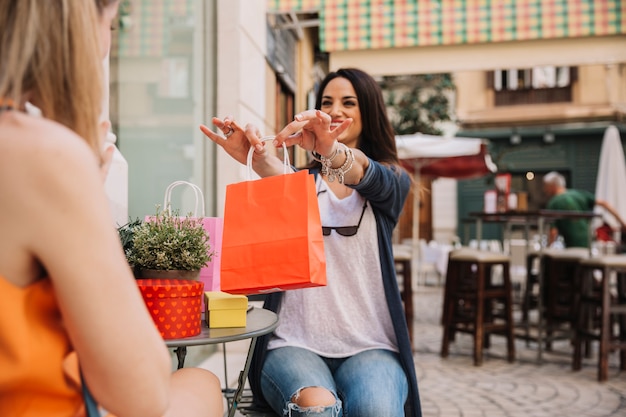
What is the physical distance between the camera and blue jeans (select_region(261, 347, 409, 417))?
1.82m

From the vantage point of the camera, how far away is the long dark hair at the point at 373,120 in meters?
2.46

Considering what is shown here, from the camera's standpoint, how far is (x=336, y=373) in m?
2.06

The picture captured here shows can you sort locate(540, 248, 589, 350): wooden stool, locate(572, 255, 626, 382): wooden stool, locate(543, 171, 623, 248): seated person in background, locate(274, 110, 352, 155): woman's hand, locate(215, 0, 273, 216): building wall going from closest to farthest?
locate(274, 110, 352, 155): woman's hand, locate(215, 0, 273, 216): building wall, locate(572, 255, 626, 382): wooden stool, locate(540, 248, 589, 350): wooden stool, locate(543, 171, 623, 248): seated person in background

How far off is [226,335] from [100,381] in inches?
26.6

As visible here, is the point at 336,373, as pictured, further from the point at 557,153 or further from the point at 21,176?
the point at 557,153

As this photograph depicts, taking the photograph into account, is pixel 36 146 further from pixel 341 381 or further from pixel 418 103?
pixel 418 103

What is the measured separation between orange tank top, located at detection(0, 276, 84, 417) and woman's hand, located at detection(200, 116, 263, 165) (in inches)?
45.3

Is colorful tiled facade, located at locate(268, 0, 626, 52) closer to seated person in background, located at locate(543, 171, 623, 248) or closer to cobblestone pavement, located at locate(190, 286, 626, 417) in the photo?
seated person in background, located at locate(543, 171, 623, 248)

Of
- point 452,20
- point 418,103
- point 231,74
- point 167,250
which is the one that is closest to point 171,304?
point 167,250

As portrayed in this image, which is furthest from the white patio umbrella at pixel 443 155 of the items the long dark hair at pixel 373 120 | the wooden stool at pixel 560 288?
the long dark hair at pixel 373 120

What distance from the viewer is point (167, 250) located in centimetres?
160

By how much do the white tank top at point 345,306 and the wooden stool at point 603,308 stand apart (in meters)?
3.29

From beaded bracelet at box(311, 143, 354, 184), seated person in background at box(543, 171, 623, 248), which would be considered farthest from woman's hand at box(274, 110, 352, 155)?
seated person in background at box(543, 171, 623, 248)

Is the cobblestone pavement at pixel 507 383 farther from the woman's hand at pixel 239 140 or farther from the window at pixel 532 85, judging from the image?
the window at pixel 532 85
